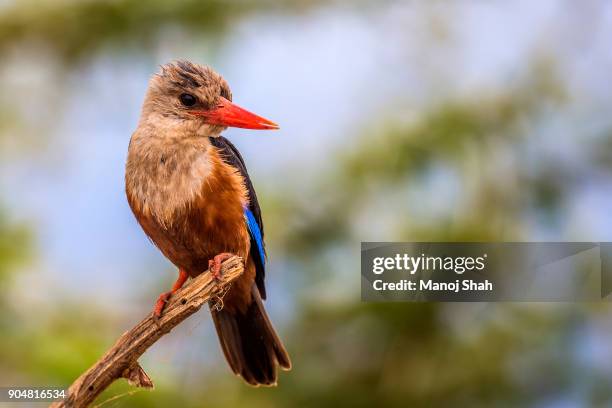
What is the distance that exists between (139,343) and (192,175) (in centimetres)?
51

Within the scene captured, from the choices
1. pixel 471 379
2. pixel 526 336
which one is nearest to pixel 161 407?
pixel 471 379

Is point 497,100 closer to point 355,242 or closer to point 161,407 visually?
point 355,242

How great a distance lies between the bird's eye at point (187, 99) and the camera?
2.71 metres

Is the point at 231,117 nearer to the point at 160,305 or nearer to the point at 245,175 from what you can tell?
the point at 245,175

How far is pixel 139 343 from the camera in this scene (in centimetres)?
243

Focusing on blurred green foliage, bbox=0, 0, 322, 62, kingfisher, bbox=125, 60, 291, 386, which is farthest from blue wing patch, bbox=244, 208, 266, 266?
blurred green foliage, bbox=0, 0, 322, 62

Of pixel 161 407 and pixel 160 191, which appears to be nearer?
pixel 160 191

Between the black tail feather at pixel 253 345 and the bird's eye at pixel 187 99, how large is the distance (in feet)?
2.15

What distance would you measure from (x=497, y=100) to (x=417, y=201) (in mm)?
739

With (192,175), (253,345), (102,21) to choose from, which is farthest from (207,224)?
(102,21)

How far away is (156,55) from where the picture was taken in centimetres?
467

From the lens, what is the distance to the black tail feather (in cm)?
304

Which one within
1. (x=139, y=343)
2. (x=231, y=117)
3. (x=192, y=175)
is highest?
(x=231, y=117)

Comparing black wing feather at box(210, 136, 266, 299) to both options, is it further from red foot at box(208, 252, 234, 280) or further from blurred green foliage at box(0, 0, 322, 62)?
blurred green foliage at box(0, 0, 322, 62)
